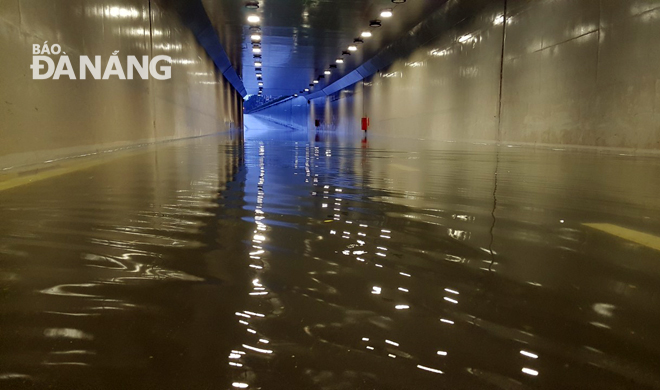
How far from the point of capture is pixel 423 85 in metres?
21.0

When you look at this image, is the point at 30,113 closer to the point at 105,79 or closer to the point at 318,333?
the point at 105,79

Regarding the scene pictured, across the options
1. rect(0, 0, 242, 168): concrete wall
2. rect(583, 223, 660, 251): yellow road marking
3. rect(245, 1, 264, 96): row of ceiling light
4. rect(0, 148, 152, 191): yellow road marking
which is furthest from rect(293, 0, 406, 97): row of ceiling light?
rect(583, 223, 660, 251): yellow road marking

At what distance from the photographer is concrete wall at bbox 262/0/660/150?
30.1ft

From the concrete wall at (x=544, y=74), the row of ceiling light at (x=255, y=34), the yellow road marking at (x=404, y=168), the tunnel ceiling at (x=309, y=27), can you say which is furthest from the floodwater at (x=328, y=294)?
the row of ceiling light at (x=255, y=34)

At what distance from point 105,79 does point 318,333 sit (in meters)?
9.69

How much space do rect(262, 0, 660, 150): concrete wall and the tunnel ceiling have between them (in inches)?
69.2

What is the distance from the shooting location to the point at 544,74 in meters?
12.2

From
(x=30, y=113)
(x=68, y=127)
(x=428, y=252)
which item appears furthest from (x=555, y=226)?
(x=68, y=127)

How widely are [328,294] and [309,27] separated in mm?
18441

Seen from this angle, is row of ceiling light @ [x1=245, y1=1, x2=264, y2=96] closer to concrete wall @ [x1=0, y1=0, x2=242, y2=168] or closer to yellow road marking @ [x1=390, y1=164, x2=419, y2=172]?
concrete wall @ [x1=0, y1=0, x2=242, y2=168]

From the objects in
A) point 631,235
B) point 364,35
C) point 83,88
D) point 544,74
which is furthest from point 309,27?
point 631,235

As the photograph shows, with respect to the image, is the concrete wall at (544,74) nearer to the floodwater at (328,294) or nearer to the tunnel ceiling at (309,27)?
the tunnel ceiling at (309,27)

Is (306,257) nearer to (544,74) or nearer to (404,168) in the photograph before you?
(404,168)

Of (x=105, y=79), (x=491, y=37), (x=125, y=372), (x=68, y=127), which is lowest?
(x=125, y=372)
